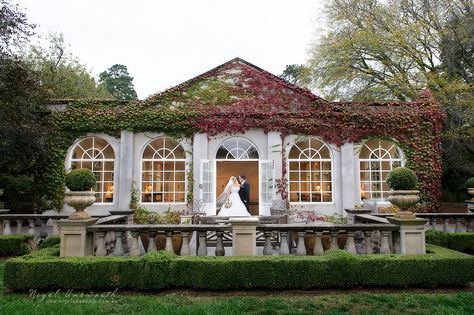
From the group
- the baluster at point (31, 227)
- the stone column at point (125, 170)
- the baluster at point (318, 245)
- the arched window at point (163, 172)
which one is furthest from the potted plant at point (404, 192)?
the stone column at point (125, 170)

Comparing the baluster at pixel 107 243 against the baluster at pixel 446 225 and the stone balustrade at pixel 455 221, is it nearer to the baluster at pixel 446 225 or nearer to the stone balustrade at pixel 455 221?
the stone balustrade at pixel 455 221

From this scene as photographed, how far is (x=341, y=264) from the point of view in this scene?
516cm

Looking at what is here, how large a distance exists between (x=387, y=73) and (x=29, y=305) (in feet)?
73.2

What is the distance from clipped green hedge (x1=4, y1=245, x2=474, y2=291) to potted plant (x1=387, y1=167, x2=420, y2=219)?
3.57 ft

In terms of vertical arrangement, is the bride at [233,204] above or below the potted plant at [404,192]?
below

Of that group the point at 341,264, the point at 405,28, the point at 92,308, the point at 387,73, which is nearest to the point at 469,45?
the point at 405,28

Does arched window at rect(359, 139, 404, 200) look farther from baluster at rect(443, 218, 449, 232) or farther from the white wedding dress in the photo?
the white wedding dress

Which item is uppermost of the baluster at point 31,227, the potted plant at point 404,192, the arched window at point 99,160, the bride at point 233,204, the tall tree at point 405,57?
the tall tree at point 405,57

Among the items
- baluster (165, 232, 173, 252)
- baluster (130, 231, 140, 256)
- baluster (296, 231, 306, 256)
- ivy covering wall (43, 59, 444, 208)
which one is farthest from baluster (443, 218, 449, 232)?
baluster (130, 231, 140, 256)

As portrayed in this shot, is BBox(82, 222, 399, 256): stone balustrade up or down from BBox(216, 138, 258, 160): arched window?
down

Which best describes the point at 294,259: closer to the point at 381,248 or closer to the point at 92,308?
the point at 381,248

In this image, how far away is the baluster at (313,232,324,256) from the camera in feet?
19.4

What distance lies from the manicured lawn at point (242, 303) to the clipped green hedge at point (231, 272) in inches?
6.9

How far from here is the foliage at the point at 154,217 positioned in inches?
503
